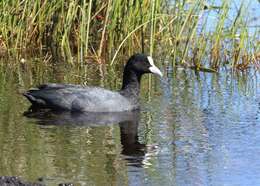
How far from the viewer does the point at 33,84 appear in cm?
1211

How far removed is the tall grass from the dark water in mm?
389

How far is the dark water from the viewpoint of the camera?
26.3 feet

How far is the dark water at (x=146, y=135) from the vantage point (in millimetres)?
8008

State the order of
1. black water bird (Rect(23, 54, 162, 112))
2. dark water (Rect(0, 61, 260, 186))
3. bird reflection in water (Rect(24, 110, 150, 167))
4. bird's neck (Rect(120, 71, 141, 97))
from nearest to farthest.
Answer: dark water (Rect(0, 61, 260, 186)) < bird reflection in water (Rect(24, 110, 150, 167)) < black water bird (Rect(23, 54, 162, 112)) < bird's neck (Rect(120, 71, 141, 97))

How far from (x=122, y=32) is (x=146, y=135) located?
3677 mm

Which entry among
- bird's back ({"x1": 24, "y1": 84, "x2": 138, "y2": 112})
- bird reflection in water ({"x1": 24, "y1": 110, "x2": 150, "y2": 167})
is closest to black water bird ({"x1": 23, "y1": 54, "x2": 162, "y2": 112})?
bird's back ({"x1": 24, "y1": 84, "x2": 138, "y2": 112})

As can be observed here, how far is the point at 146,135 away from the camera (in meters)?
9.74

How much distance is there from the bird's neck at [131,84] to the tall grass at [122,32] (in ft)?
2.59

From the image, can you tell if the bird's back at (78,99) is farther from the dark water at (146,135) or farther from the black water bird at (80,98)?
the dark water at (146,135)

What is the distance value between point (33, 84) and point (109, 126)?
7.10ft

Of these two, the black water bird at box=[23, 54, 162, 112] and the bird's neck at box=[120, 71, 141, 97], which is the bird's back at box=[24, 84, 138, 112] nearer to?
the black water bird at box=[23, 54, 162, 112]

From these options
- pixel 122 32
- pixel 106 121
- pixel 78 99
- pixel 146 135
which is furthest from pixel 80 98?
pixel 122 32

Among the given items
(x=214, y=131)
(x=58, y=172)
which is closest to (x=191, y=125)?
(x=214, y=131)

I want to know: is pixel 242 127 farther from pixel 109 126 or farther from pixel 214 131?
pixel 109 126
